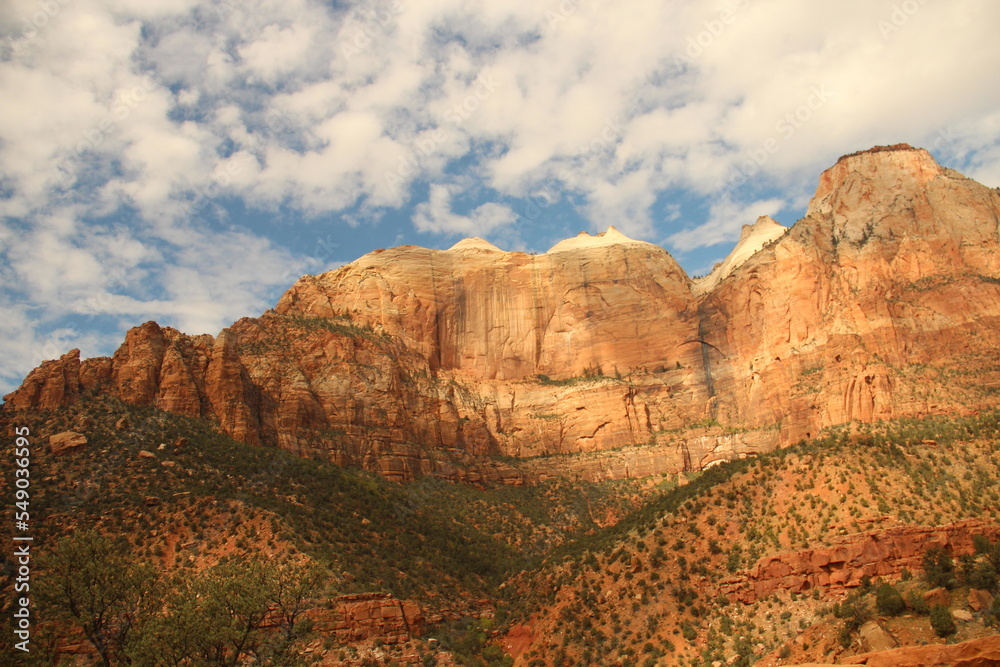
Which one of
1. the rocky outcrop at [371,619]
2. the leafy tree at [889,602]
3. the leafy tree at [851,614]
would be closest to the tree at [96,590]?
the rocky outcrop at [371,619]

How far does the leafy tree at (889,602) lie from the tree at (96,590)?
119 feet

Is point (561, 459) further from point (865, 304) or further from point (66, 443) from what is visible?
point (66, 443)

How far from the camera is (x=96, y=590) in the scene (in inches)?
1496

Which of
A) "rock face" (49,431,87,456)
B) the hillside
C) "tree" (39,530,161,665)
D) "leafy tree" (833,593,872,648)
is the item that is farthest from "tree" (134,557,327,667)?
"leafy tree" (833,593,872,648)

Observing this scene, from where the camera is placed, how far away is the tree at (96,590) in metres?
37.6

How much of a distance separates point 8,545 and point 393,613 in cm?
2549

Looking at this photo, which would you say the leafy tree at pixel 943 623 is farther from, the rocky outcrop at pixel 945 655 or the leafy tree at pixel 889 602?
the rocky outcrop at pixel 945 655

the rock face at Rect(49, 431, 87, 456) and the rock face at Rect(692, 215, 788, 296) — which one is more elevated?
the rock face at Rect(692, 215, 788, 296)

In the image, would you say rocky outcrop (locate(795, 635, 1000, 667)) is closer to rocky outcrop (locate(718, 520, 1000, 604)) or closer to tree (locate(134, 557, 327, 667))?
rocky outcrop (locate(718, 520, 1000, 604))

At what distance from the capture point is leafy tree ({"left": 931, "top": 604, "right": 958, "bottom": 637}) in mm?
35625

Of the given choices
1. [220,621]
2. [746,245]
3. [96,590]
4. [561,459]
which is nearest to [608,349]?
[561,459]

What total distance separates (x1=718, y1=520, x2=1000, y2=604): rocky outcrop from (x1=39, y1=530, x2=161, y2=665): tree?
34.3m

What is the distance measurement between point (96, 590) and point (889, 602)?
38.8m

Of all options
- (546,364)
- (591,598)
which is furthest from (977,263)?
(591,598)
